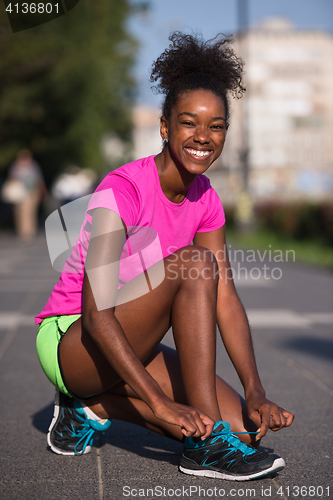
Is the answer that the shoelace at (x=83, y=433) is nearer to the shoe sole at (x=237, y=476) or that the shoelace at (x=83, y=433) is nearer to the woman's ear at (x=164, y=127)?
the shoe sole at (x=237, y=476)

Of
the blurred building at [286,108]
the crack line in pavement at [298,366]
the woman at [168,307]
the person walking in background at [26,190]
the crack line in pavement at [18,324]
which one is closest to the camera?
the woman at [168,307]

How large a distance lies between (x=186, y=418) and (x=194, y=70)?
1296mm

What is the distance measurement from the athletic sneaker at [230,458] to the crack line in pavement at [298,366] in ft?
4.86

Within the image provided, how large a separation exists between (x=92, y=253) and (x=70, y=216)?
625 millimetres

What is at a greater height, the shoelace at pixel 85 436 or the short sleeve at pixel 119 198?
the short sleeve at pixel 119 198

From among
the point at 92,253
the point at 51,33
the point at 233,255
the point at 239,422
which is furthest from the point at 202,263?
the point at 51,33

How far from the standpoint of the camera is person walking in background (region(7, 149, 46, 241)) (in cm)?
1454

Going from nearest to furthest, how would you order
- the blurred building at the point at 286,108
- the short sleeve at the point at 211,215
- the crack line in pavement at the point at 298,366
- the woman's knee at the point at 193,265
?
the woman's knee at the point at 193,265 → the short sleeve at the point at 211,215 → the crack line in pavement at the point at 298,366 → the blurred building at the point at 286,108

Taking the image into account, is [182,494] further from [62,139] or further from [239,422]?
[62,139]

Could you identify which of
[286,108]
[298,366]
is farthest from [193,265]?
[286,108]

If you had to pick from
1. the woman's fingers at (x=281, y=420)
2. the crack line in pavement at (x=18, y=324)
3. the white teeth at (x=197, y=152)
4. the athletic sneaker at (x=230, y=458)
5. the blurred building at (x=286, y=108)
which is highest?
the white teeth at (x=197, y=152)

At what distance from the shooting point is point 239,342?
7.68 feet

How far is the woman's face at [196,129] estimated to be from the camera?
7.39 ft

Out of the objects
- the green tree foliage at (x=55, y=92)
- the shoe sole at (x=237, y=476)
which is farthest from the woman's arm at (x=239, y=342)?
the green tree foliage at (x=55, y=92)
